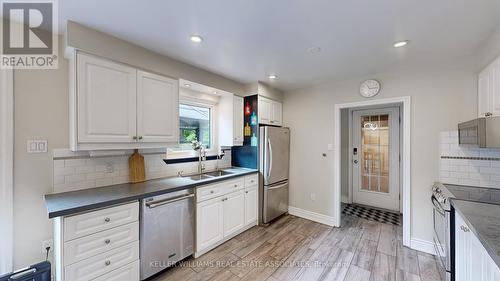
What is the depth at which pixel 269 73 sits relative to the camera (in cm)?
287

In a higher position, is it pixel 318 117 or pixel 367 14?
pixel 367 14

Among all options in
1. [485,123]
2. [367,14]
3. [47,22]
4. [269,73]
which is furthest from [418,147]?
[47,22]

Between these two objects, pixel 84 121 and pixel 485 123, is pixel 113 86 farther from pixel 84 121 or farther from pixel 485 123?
pixel 485 123

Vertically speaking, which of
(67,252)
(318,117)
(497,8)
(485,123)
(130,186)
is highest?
(497,8)

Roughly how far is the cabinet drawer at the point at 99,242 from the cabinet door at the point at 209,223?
2.29ft

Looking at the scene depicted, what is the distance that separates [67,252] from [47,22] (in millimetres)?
1839

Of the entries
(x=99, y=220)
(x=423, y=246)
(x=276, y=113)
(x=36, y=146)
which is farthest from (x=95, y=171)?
(x=423, y=246)

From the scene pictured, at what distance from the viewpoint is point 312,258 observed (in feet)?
7.73

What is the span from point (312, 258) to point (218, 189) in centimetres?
138

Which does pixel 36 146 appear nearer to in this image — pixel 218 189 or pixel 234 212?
pixel 218 189

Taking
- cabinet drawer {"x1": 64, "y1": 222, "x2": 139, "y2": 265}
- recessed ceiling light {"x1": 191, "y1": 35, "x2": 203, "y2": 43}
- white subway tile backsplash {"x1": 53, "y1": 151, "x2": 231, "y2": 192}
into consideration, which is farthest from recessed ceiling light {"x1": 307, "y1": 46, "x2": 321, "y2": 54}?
cabinet drawer {"x1": 64, "y1": 222, "x2": 139, "y2": 265}

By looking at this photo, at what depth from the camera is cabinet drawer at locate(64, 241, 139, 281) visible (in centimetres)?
149

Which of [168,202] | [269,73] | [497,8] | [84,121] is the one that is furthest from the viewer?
[269,73]

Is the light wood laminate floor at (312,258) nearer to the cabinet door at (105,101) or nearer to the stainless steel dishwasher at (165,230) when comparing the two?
the stainless steel dishwasher at (165,230)
